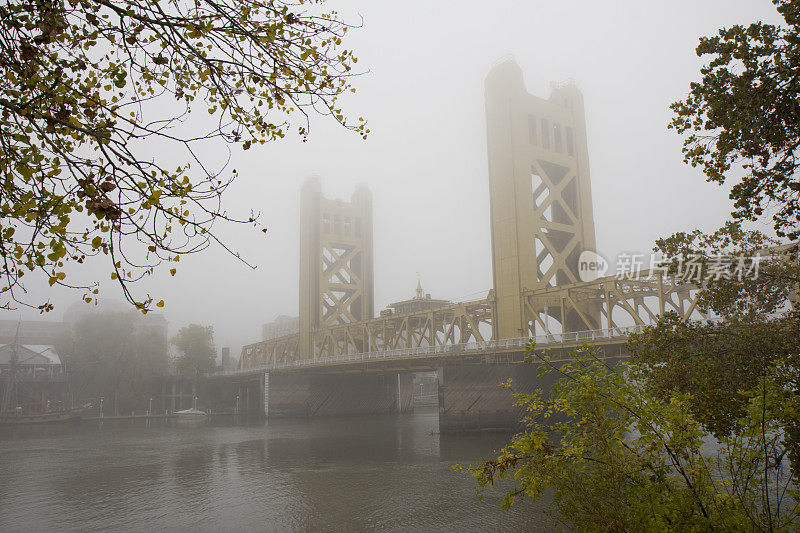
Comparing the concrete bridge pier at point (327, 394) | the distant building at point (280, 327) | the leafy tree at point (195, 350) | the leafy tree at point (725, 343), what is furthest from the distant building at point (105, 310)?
the leafy tree at point (725, 343)

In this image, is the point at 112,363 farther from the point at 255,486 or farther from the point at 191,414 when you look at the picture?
the point at 255,486

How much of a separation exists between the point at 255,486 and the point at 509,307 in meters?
23.4

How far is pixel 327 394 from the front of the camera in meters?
63.8

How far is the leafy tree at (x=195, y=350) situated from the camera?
7856cm

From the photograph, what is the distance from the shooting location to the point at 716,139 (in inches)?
319

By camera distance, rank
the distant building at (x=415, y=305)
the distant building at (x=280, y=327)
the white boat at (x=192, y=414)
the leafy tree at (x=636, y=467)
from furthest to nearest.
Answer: the distant building at (x=280, y=327)
the white boat at (x=192, y=414)
the distant building at (x=415, y=305)
the leafy tree at (x=636, y=467)

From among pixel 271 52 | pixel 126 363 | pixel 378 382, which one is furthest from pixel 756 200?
pixel 126 363

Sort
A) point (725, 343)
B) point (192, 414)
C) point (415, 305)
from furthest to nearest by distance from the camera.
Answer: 1. point (192, 414)
2. point (415, 305)
3. point (725, 343)

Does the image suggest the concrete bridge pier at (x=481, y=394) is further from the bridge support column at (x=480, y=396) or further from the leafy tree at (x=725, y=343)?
the leafy tree at (x=725, y=343)

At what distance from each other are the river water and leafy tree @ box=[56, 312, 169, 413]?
29565 mm

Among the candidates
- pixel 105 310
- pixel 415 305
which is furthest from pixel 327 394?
pixel 105 310

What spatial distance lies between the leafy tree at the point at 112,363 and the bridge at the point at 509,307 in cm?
1509

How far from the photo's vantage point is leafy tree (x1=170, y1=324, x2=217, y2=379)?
7856 centimetres

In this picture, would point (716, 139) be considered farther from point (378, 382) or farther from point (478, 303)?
point (378, 382)
